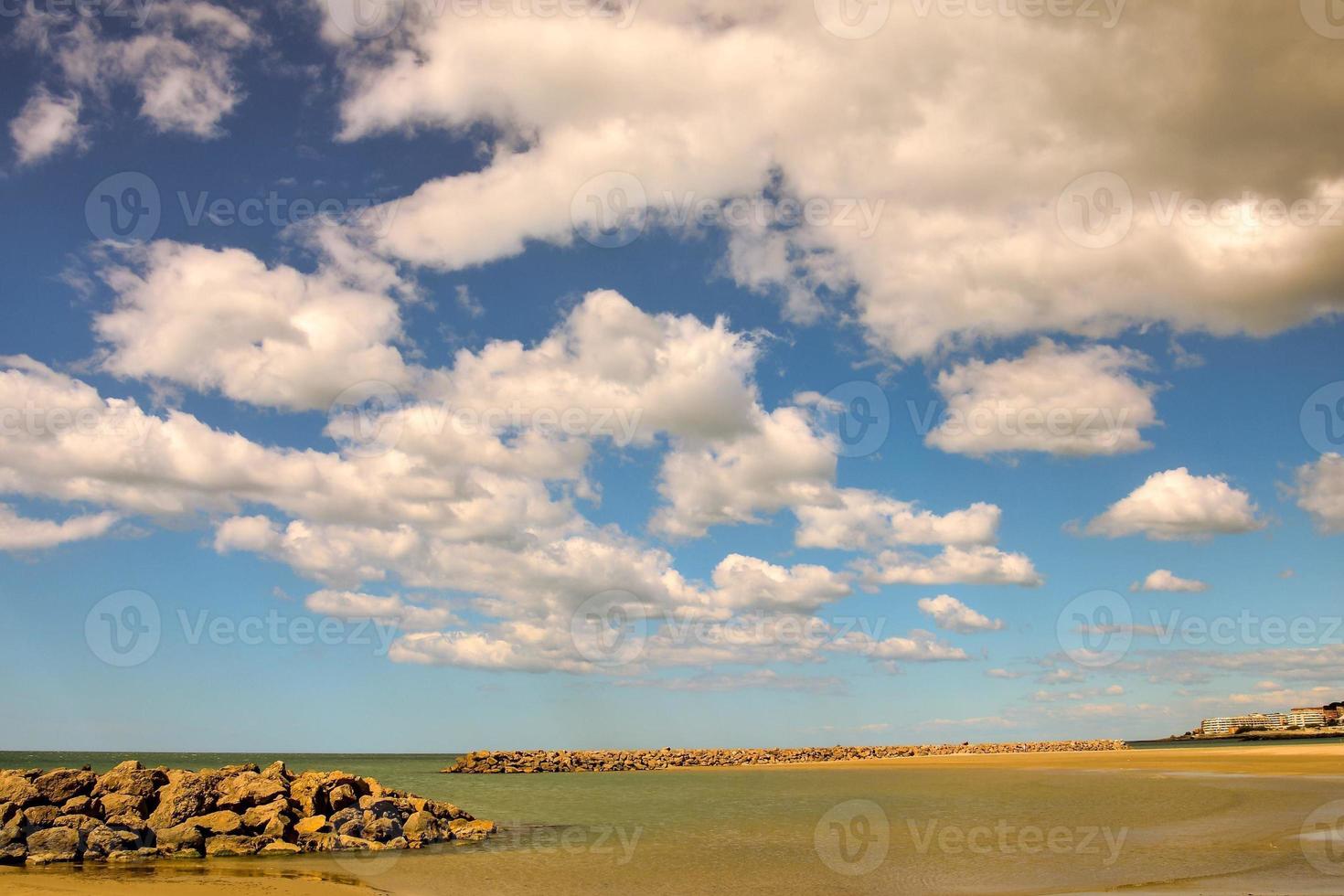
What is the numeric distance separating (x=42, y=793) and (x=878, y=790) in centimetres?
3994

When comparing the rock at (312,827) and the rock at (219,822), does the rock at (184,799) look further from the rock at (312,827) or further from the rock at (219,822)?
the rock at (312,827)

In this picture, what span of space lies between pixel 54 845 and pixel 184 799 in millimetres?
3827

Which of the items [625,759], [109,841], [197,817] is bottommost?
[625,759]

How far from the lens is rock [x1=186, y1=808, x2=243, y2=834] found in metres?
25.0

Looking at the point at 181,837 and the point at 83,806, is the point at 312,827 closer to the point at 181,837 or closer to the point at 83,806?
the point at 181,837

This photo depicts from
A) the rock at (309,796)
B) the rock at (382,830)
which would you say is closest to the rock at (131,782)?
the rock at (309,796)

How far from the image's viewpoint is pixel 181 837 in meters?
24.3

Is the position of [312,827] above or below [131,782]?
below

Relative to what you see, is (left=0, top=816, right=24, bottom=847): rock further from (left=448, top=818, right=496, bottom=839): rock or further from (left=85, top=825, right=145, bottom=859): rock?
(left=448, top=818, right=496, bottom=839): rock

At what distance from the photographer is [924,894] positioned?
17.4 meters

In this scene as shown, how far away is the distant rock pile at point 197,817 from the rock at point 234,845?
0.08ft

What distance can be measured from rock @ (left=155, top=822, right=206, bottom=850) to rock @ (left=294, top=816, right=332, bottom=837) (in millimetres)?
2547

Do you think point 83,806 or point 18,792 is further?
point 83,806

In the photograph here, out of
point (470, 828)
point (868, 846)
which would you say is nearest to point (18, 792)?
point (470, 828)
